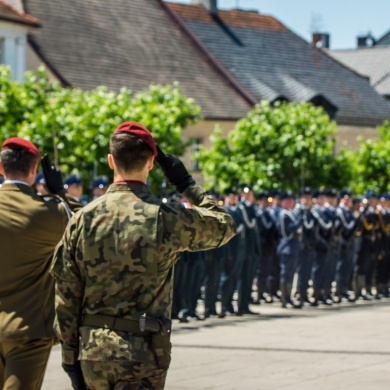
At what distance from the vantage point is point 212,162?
39.1 metres

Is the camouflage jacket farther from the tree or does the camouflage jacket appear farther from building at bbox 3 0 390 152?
building at bbox 3 0 390 152

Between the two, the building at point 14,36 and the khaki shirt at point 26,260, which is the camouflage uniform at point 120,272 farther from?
the building at point 14,36

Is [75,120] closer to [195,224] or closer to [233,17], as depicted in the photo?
[195,224]

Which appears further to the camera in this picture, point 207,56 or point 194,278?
point 207,56

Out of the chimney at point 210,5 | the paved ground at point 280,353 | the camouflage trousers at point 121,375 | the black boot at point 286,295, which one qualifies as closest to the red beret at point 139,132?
the camouflage trousers at point 121,375

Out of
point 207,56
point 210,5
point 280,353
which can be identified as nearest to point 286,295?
point 280,353

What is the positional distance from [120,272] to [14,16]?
3845 centimetres

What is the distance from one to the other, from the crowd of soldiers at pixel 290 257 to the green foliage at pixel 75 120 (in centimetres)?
595

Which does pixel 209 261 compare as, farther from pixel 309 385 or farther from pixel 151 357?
pixel 151 357

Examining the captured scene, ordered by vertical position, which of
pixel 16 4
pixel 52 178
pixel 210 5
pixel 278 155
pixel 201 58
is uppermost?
pixel 210 5

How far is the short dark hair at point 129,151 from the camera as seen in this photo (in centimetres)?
576

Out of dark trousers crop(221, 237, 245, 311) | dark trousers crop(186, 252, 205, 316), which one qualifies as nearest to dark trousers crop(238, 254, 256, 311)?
dark trousers crop(221, 237, 245, 311)

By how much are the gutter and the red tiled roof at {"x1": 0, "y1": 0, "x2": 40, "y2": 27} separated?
1197cm

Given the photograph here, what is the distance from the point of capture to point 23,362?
6.86m
